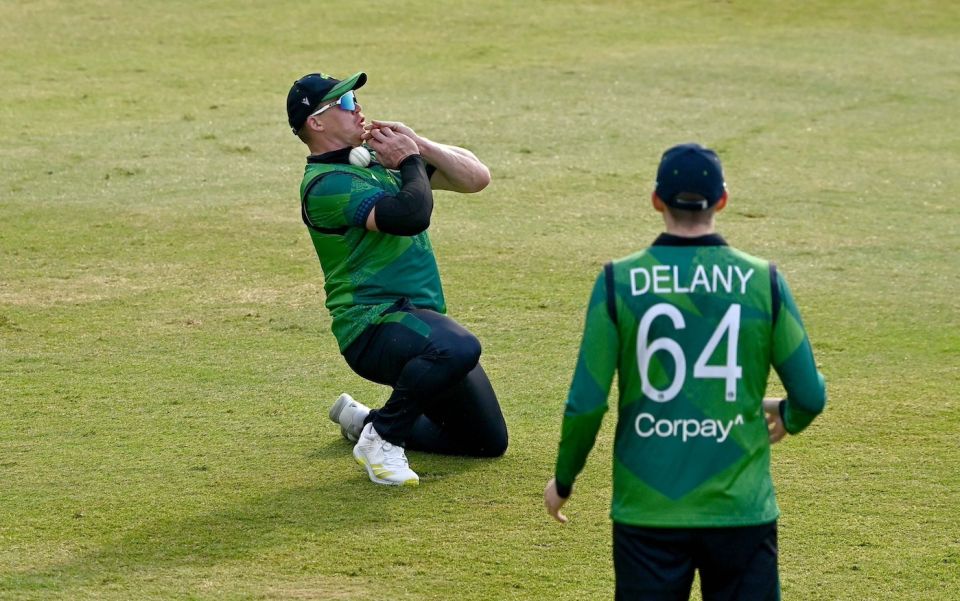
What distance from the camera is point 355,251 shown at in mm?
6430

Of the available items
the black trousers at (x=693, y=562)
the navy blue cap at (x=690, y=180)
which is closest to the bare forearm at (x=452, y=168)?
the navy blue cap at (x=690, y=180)

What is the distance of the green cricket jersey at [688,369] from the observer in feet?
13.0

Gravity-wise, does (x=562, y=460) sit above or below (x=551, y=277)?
above

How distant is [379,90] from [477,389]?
32.2ft

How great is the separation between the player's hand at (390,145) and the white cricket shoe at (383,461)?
1221mm

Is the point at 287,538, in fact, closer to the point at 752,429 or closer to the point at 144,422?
the point at 144,422

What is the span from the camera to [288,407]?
754 cm

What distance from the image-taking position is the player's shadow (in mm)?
5523

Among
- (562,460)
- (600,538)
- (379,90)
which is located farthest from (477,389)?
(379,90)

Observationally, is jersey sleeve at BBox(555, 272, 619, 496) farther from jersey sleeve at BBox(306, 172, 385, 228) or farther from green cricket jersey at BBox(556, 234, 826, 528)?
jersey sleeve at BBox(306, 172, 385, 228)

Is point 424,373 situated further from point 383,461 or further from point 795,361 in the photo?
point 795,361

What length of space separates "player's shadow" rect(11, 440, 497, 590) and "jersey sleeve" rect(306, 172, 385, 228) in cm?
119

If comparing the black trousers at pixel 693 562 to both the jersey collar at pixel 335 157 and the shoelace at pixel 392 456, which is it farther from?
the jersey collar at pixel 335 157

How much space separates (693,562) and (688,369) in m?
0.56
